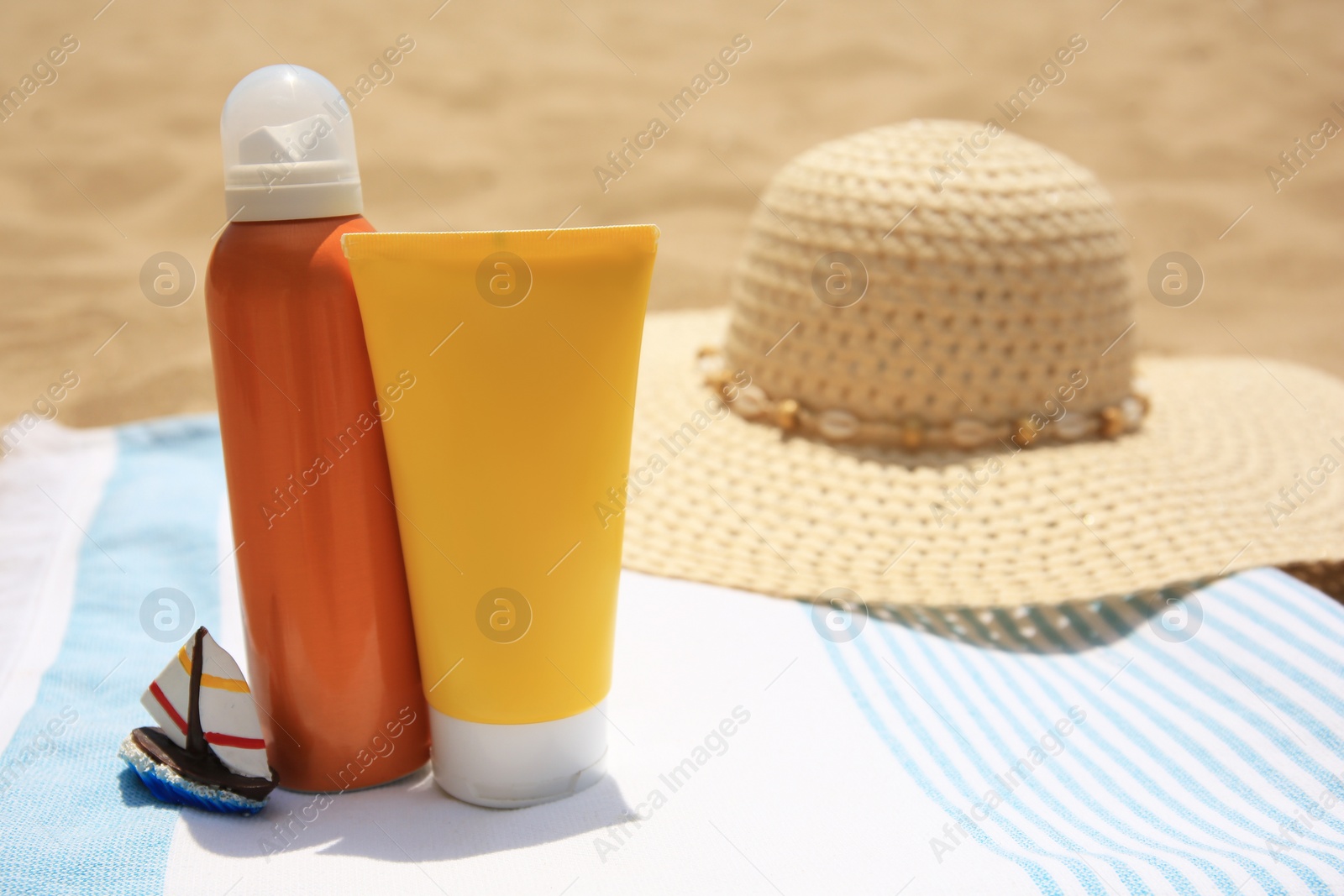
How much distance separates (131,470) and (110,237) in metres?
1.16

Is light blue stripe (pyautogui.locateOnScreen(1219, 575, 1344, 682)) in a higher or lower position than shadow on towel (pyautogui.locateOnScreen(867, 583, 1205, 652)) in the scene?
higher

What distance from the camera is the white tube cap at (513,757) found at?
20.4 inches

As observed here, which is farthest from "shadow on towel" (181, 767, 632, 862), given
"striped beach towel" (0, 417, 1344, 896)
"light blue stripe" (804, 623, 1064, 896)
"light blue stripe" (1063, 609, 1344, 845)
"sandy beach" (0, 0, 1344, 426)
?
"sandy beach" (0, 0, 1344, 426)

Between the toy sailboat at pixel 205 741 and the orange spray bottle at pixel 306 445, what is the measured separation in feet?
0.06

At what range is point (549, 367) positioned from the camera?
47 centimetres

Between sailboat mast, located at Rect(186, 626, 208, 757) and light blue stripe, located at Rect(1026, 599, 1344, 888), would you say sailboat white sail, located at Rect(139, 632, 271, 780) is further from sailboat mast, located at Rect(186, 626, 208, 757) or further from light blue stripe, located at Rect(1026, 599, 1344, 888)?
light blue stripe, located at Rect(1026, 599, 1344, 888)

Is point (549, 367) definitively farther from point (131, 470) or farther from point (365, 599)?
point (131, 470)

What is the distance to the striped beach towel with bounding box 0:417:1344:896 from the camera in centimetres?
48

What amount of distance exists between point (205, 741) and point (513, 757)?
16cm

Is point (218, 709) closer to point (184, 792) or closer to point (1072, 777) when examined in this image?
point (184, 792)

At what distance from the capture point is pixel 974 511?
871 mm

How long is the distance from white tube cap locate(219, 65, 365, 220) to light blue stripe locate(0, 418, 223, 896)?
0.31 metres

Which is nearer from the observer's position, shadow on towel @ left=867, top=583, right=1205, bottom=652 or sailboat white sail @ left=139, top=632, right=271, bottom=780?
sailboat white sail @ left=139, top=632, right=271, bottom=780

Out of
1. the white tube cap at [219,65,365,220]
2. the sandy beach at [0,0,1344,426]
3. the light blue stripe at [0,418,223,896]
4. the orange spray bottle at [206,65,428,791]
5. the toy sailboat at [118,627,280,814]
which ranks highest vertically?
the white tube cap at [219,65,365,220]
